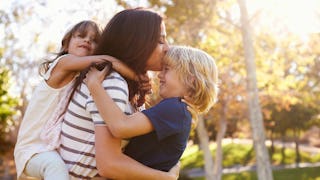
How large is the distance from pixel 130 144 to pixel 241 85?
1335 cm

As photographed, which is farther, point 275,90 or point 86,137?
point 275,90

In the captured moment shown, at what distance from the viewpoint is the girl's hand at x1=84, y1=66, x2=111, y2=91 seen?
208cm

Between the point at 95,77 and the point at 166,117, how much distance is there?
340 mm

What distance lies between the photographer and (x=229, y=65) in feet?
Answer: 48.3

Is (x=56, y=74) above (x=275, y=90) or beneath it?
above

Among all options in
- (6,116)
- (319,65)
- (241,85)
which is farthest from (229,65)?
(319,65)

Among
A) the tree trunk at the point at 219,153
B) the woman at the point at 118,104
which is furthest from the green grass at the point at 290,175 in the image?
the woman at the point at 118,104

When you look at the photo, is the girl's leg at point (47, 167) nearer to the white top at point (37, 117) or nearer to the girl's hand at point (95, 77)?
the white top at point (37, 117)

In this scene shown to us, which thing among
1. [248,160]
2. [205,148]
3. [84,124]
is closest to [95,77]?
[84,124]

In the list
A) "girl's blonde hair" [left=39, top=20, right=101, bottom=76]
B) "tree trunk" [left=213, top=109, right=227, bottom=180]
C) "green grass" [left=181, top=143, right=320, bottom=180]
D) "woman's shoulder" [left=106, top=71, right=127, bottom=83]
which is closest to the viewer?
"woman's shoulder" [left=106, top=71, right=127, bottom=83]

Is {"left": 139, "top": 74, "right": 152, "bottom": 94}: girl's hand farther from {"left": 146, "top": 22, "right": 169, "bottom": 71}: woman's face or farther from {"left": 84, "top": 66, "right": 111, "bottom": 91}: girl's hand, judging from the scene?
{"left": 84, "top": 66, "right": 111, "bottom": 91}: girl's hand

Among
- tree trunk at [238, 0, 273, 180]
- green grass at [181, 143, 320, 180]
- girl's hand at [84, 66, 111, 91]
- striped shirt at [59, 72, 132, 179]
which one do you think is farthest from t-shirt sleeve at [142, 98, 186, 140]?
green grass at [181, 143, 320, 180]

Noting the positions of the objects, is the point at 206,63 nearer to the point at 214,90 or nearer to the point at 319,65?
the point at 214,90

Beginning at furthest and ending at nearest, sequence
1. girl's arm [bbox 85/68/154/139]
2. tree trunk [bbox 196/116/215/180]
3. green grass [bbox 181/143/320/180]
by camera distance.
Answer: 1. green grass [bbox 181/143/320/180]
2. tree trunk [bbox 196/116/215/180]
3. girl's arm [bbox 85/68/154/139]
